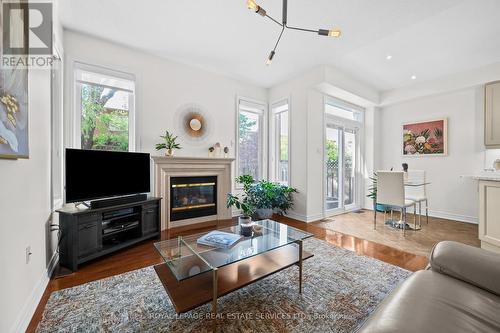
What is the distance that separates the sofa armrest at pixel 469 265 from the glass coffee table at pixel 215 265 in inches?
35.3

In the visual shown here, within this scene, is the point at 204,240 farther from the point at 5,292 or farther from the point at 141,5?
the point at 141,5

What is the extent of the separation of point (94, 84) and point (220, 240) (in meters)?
2.92

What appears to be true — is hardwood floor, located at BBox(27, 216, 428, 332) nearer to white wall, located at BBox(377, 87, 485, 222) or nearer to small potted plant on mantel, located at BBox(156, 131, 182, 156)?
small potted plant on mantel, located at BBox(156, 131, 182, 156)

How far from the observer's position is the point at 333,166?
4.83 m

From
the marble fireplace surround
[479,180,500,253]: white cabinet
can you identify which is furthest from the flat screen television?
[479,180,500,253]: white cabinet

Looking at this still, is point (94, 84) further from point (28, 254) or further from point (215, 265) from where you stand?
point (215, 265)

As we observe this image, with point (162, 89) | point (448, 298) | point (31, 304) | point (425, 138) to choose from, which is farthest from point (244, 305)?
point (425, 138)

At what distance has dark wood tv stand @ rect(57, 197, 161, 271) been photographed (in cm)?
213

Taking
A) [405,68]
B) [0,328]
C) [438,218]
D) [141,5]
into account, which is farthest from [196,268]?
[438,218]

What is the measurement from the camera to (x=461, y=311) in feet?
2.95

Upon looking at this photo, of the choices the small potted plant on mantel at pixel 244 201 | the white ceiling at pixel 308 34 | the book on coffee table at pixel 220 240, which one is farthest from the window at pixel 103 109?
the book on coffee table at pixel 220 240

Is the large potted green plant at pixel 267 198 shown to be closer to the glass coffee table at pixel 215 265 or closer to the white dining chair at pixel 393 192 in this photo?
the white dining chair at pixel 393 192

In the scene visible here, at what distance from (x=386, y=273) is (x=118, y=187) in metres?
3.15

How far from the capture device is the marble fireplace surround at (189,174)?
3.32 metres
